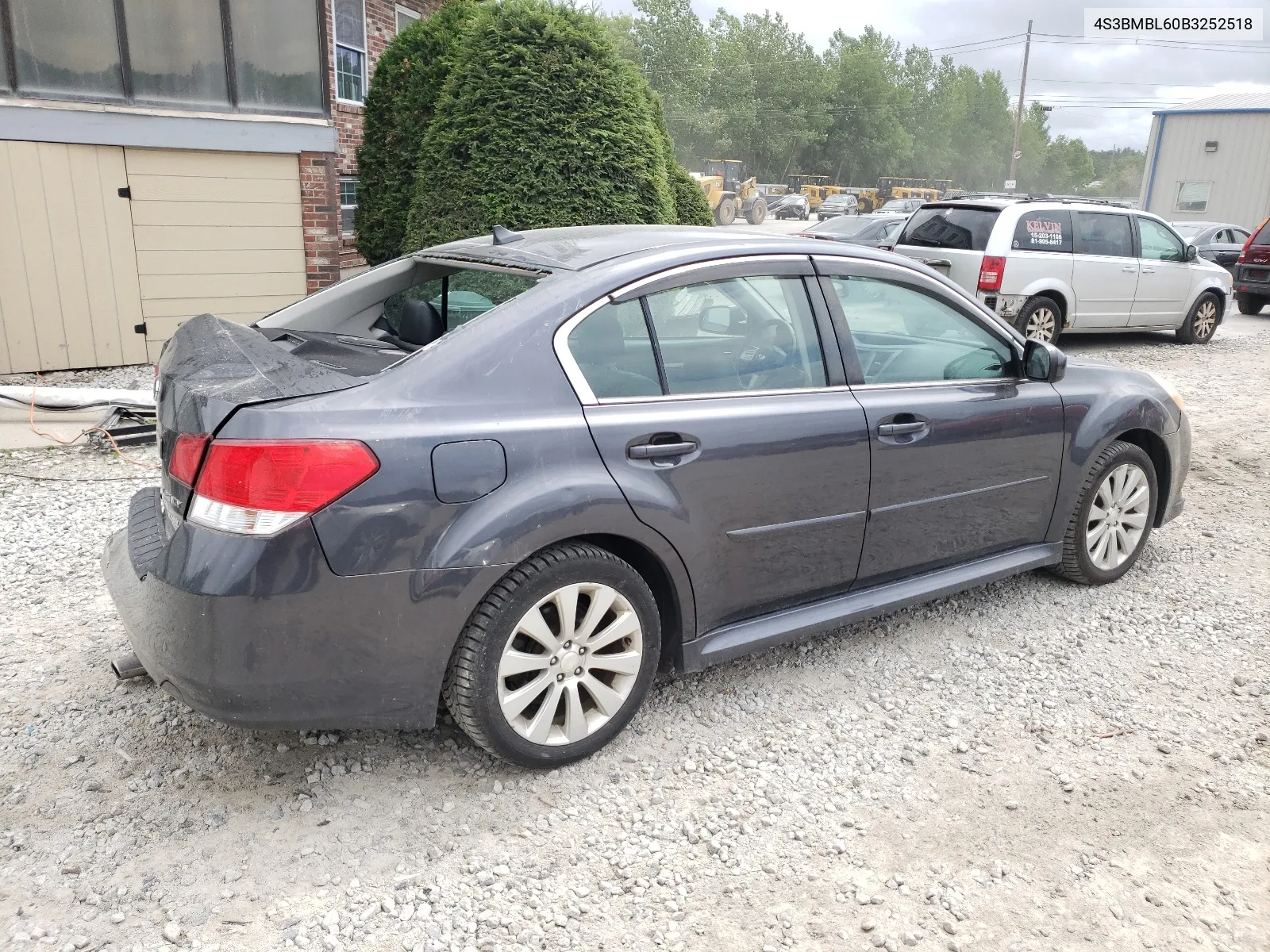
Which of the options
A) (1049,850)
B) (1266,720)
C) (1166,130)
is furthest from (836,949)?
(1166,130)

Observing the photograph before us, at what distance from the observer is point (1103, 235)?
455 inches

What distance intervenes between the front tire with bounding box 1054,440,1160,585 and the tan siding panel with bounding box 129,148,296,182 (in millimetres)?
8201

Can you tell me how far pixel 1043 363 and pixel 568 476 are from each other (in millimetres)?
2182

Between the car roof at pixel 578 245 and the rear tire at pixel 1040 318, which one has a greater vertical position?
the car roof at pixel 578 245

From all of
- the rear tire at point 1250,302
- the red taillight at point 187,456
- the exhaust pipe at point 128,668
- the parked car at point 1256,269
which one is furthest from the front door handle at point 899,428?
the rear tire at point 1250,302

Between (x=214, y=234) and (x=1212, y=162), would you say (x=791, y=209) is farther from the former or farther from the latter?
(x=214, y=234)

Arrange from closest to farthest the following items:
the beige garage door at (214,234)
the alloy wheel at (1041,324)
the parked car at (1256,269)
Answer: the beige garage door at (214,234) → the alloy wheel at (1041,324) → the parked car at (1256,269)

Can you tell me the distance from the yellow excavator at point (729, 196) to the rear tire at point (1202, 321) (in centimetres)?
1949

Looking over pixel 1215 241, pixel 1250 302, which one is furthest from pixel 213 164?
pixel 1215 241

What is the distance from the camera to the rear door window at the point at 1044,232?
10789mm

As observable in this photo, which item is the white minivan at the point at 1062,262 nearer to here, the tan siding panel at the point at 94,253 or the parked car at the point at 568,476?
the parked car at the point at 568,476

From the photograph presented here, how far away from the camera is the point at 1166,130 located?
3152 centimetres

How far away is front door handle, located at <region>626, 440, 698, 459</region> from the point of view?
294 cm

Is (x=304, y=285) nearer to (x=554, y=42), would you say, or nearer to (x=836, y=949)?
(x=554, y=42)
